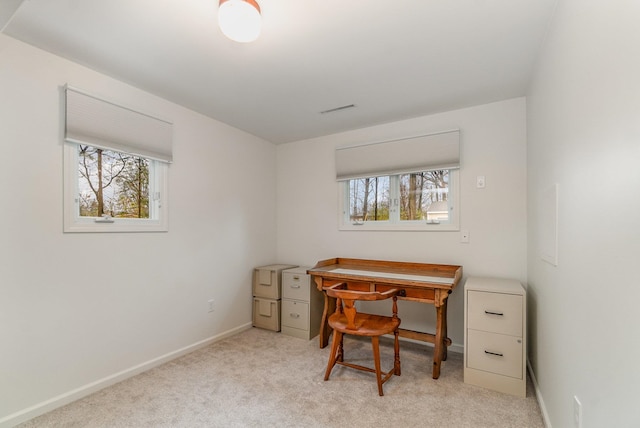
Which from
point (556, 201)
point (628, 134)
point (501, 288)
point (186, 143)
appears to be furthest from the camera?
point (186, 143)

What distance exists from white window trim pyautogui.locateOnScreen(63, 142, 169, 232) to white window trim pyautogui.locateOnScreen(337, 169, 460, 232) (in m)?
1.88

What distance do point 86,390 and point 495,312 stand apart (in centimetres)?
300

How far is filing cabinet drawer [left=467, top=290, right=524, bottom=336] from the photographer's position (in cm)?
218

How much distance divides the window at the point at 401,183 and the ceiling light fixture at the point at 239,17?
2111 mm

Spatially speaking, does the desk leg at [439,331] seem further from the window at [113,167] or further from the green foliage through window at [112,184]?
the green foliage through window at [112,184]

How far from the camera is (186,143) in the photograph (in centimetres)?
299

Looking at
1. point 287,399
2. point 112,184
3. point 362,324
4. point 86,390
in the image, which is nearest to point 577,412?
point 362,324

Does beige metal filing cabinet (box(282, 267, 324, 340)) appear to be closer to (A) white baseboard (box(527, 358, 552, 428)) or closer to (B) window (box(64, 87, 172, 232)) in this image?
(B) window (box(64, 87, 172, 232))

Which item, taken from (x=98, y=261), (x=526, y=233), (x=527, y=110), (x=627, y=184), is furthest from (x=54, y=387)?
(x=527, y=110)

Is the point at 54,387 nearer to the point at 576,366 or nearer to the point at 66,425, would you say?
the point at 66,425

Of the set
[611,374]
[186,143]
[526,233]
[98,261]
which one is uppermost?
[186,143]

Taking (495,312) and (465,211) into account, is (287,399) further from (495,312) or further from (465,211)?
(465,211)

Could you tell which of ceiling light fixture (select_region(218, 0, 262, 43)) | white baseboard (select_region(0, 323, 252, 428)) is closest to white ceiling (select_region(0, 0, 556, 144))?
ceiling light fixture (select_region(218, 0, 262, 43))

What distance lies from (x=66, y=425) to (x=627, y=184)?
2.96 m
